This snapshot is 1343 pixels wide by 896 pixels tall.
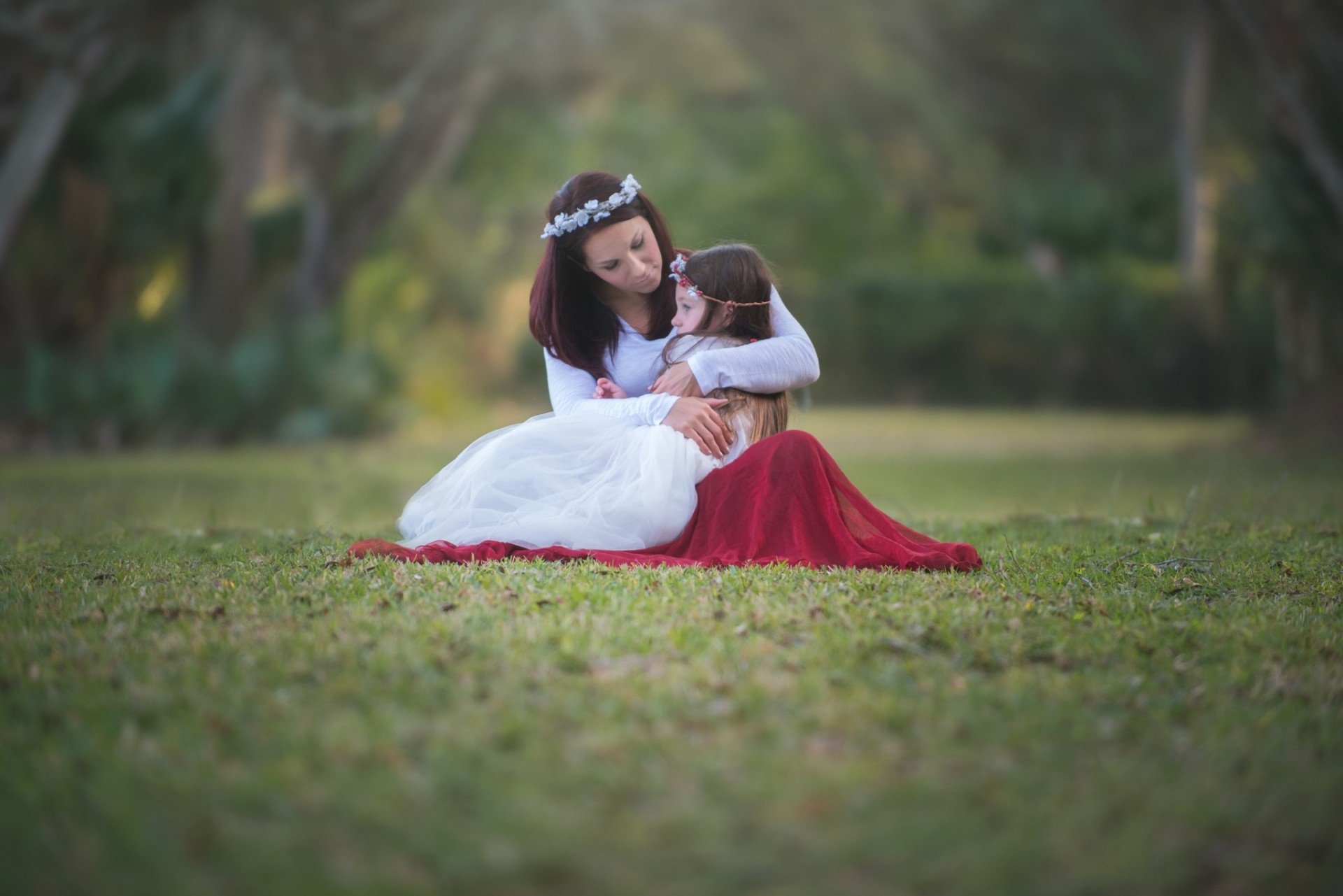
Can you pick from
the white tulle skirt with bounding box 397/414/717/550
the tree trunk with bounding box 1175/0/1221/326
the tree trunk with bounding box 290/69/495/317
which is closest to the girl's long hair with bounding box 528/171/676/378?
the white tulle skirt with bounding box 397/414/717/550

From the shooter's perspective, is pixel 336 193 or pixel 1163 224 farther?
pixel 1163 224

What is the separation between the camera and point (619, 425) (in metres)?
5.56

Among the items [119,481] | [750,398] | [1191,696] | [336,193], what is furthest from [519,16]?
[1191,696]

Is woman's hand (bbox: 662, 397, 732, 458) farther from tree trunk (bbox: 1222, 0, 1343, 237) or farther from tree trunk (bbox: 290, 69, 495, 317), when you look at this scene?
tree trunk (bbox: 290, 69, 495, 317)

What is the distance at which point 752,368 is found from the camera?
5.47 metres

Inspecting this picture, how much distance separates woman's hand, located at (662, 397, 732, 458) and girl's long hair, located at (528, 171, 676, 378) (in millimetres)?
762

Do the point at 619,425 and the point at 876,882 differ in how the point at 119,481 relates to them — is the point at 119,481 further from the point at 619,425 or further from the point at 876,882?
the point at 876,882

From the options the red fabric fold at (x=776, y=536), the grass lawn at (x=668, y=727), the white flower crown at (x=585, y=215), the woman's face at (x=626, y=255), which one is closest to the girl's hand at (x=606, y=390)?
the woman's face at (x=626, y=255)

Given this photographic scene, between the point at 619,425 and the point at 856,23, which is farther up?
the point at 856,23

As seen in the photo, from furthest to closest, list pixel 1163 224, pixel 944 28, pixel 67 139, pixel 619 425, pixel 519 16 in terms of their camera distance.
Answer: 1. pixel 1163 224
2. pixel 944 28
3. pixel 519 16
4. pixel 67 139
5. pixel 619 425

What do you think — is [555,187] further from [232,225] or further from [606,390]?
[606,390]

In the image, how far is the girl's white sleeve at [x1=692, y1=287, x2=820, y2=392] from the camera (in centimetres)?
546

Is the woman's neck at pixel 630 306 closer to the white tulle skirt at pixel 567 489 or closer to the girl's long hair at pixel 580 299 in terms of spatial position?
the girl's long hair at pixel 580 299

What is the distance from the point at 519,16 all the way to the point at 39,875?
54.4 ft
